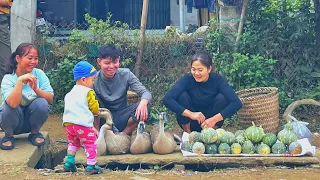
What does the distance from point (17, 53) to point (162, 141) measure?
1756mm

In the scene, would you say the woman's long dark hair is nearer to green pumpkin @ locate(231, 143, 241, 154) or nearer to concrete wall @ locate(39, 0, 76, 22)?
green pumpkin @ locate(231, 143, 241, 154)

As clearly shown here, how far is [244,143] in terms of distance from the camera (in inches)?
208

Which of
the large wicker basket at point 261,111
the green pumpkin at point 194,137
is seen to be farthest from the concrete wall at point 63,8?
the green pumpkin at point 194,137

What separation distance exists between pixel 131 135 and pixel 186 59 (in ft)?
9.27

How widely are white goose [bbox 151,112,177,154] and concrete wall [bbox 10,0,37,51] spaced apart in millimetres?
3827

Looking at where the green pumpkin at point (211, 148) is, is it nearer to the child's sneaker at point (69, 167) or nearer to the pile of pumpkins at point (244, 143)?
the pile of pumpkins at point (244, 143)

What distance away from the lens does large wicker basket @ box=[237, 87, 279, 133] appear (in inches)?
263

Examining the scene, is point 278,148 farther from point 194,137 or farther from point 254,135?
point 194,137

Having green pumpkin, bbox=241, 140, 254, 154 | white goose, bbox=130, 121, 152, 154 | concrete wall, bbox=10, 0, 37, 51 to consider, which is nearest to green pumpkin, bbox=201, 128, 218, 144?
green pumpkin, bbox=241, 140, 254, 154

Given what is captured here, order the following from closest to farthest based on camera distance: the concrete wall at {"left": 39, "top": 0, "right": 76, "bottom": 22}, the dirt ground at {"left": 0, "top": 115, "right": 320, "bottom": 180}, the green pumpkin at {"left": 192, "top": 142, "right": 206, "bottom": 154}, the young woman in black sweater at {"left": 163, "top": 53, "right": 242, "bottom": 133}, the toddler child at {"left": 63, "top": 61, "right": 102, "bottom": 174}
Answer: the toddler child at {"left": 63, "top": 61, "right": 102, "bottom": 174}, the dirt ground at {"left": 0, "top": 115, "right": 320, "bottom": 180}, the green pumpkin at {"left": 192, "top": 142, "right": 206, "bottom": 154}, the young woman in black sweater at {"left": 163, "top": 53, "right": 242, "bottom": 133}, the concrete wall at {"left": 39, "top": 0, "right": 76, "bottom": 22}

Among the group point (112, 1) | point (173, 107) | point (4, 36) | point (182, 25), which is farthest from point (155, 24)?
point (173, 107)

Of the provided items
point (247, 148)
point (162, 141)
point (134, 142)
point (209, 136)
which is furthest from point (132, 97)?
point (247, 148)

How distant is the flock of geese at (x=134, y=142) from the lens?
5281mm

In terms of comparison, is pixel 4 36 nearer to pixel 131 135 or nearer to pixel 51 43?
pixel 51 43
